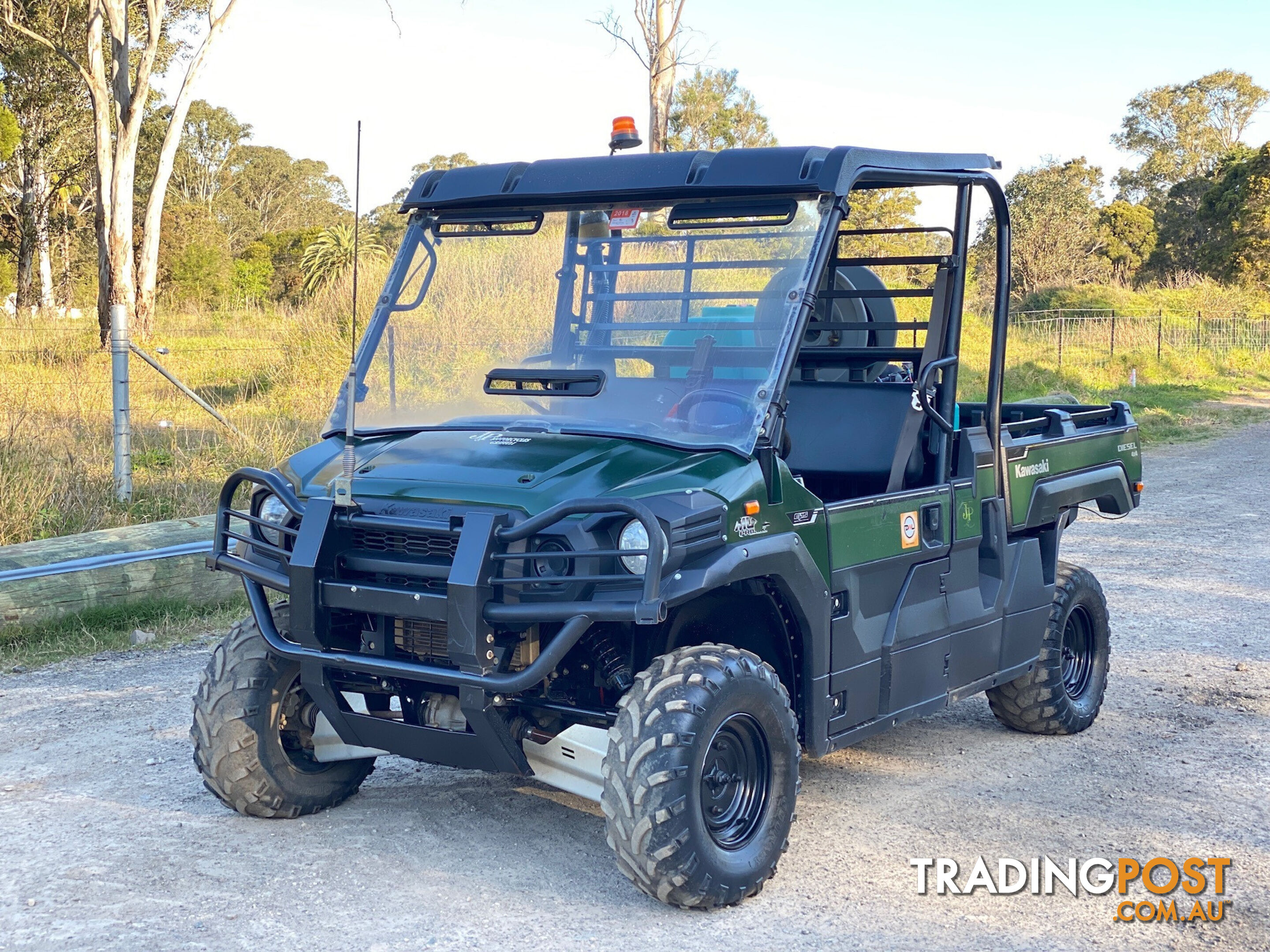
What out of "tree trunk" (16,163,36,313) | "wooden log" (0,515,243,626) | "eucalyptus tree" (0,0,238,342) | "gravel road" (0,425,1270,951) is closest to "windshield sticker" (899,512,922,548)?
"gravel road" (0,425,1270,951)

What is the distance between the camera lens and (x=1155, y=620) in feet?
25.3

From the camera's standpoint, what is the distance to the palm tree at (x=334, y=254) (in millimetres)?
17891

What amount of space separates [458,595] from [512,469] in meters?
0.50

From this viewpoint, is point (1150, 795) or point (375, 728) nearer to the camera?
point (375, 728)

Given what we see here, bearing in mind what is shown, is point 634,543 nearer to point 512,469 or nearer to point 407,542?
point 512,469

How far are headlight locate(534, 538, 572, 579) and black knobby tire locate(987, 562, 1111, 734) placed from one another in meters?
2.61

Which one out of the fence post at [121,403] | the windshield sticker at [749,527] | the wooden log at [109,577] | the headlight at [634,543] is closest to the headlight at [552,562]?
the headlight at [634,543]

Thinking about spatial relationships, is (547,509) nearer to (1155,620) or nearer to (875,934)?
(875,934)

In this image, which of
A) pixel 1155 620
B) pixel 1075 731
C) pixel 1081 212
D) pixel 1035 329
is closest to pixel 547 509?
pixel 1075 731

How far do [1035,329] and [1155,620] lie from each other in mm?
20954

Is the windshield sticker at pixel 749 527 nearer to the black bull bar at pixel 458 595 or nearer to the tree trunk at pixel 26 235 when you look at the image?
the black bull bar at pixel 458 595

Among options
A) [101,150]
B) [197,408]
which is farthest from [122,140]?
[197,408]

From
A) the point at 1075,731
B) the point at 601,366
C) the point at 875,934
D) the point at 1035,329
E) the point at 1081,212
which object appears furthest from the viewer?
the point at 1081,212

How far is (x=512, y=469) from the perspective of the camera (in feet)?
13.0
